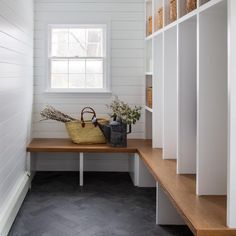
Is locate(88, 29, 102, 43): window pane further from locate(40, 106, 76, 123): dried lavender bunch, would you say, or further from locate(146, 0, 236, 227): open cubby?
locate(146, 0, 236, 227): open cubby

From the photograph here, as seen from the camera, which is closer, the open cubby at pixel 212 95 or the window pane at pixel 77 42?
the open cubby at pixel 212 95

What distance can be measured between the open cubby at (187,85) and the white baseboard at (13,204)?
1.63 m

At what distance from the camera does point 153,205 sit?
15.5 ft

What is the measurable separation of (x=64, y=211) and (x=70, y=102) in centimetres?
208

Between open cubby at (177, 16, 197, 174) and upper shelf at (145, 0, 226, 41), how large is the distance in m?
0.14

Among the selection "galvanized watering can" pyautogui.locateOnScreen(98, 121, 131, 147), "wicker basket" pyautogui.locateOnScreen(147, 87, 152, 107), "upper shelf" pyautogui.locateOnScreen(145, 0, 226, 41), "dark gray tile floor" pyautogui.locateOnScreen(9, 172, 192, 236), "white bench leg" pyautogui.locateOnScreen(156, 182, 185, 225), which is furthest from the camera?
"wicker basket" pyautogui.locateOnScreen(147, 87, 152, 107)

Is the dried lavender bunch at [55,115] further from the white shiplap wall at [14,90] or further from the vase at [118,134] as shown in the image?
the vase at [118,134]

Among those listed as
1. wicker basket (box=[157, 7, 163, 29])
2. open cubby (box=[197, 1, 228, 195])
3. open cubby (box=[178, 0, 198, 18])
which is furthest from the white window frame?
open cubby (box=[197, 1, 228, 195])

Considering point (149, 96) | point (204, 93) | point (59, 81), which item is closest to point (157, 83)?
point (149, 96)

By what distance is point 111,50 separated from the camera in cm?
621

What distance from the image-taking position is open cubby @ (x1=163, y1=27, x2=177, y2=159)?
15.4 feet

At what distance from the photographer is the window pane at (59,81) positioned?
6.26 m

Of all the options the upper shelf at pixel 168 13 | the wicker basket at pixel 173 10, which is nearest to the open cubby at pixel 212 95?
the upper shelf at pixel 168 13

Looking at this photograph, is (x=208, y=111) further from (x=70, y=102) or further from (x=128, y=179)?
(x=70, y=102)
